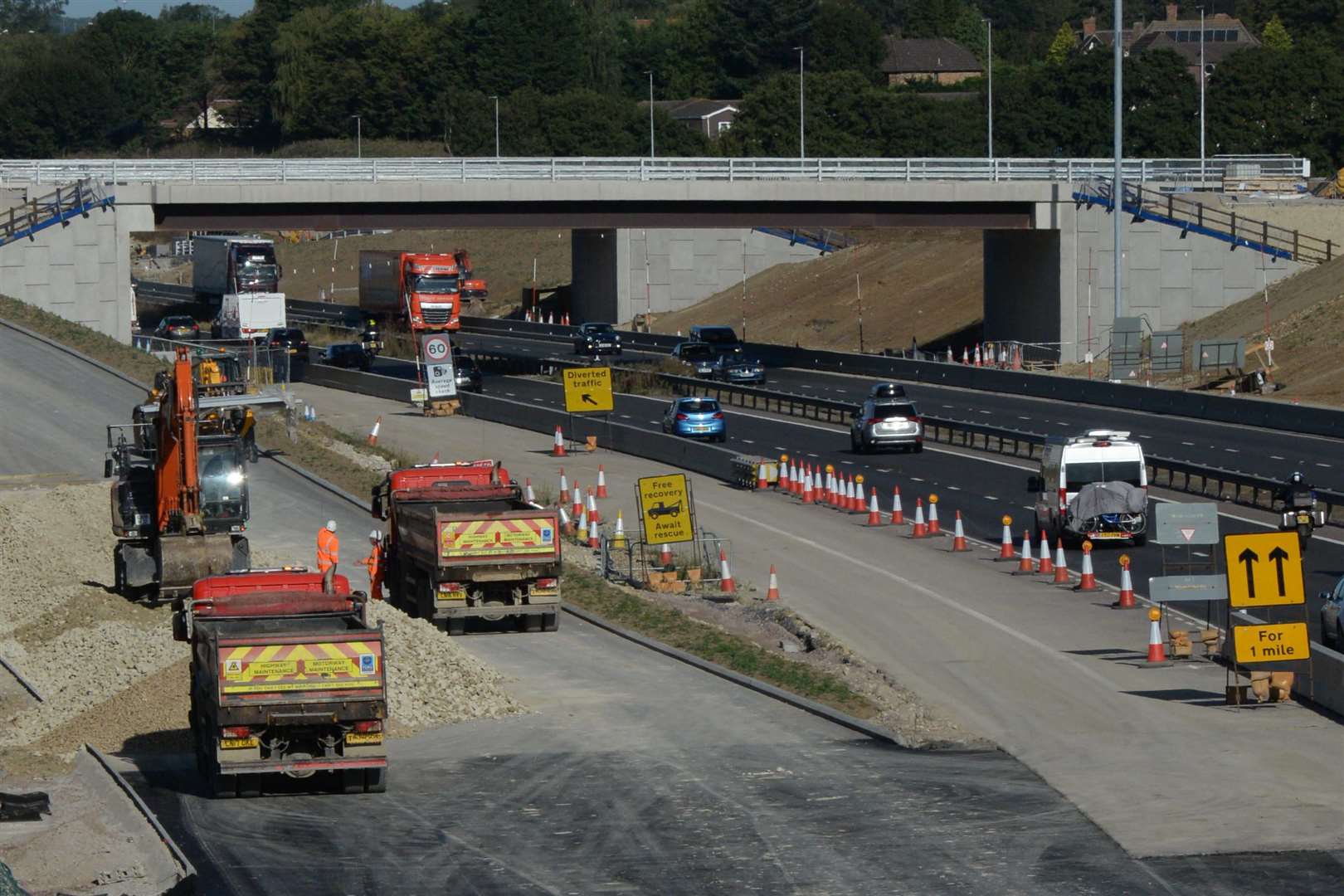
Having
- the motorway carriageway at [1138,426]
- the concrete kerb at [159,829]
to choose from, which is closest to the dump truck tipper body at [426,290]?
the motorway carriageway at [1138,426]

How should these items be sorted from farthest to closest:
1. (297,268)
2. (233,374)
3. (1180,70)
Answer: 1. (297,268)
2. (1180,70)
3. (233,374)

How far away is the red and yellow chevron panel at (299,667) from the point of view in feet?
63.0

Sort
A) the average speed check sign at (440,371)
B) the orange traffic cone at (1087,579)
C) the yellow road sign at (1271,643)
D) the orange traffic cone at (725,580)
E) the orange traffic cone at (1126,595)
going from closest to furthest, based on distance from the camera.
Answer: the yellow road sign at (1271,643), the orange traffic cone at (1126,595), the orange traffic cone at (1087,579), the orange traffic cone at (725,580), the average speed check sign at (440,371)

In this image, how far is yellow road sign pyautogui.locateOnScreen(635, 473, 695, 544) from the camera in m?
34.3

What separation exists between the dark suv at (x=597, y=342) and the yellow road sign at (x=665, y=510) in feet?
176

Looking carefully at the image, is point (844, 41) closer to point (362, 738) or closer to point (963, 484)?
point (963, 484)

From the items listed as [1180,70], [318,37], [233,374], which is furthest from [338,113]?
[233,374]

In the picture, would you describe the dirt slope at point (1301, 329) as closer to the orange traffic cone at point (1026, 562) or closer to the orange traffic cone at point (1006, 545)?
the orange traffic cone at point (1006, 545)

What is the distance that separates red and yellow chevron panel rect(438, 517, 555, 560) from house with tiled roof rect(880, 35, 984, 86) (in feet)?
522

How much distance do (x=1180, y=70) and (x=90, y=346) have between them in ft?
258

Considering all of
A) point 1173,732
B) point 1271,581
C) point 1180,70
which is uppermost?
point 1180,70

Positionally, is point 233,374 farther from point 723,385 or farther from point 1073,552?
point 1073,552

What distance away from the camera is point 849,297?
98.4 metres

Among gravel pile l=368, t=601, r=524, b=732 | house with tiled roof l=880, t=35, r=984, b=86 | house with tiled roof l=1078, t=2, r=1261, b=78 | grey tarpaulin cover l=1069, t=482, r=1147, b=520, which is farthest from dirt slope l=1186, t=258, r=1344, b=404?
house with tiled roof l=880, t=35, r=984, b=86
